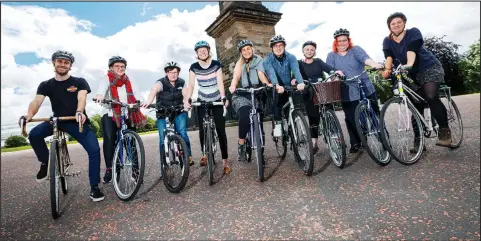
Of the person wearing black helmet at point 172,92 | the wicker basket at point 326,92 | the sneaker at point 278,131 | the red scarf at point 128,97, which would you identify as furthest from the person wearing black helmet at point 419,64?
the red scarf at point 128,97

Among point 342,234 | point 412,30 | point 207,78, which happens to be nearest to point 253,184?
point 342,234

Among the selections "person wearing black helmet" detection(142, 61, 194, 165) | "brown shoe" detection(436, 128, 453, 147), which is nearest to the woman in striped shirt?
"person wearing black helmet" detection(142, 61, 194, 165)

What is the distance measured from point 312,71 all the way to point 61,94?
4.01m

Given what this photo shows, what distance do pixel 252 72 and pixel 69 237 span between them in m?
3.15

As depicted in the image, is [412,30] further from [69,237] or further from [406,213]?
[69,237]

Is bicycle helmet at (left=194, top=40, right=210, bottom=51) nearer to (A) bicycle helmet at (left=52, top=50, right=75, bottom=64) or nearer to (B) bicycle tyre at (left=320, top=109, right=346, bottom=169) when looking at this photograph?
(A) bicycle helmet at (left=52, top=50, right=75, bottom=64)

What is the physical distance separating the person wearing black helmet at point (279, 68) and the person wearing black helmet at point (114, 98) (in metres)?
2.31

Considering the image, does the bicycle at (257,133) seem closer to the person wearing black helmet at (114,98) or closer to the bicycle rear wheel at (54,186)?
the person wearing black helmet at (114,98)

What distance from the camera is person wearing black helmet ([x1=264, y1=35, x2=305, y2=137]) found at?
14.1 feet

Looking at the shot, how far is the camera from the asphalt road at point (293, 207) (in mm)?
2141

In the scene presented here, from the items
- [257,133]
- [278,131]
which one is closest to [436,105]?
[278,131]

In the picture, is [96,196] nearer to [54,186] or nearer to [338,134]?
[54,186]

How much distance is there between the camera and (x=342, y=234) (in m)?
2.05

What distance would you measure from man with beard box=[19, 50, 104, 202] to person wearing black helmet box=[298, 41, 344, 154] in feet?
11.2
